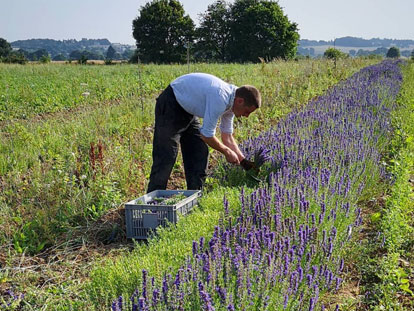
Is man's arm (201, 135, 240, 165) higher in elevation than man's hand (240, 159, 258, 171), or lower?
higher

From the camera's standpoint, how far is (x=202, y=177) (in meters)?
4.59

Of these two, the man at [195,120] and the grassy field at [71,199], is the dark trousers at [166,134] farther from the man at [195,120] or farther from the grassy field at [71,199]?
the grassy field at [71,199]

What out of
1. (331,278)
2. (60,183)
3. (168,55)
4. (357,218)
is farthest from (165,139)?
(168,55)

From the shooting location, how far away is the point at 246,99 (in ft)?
12.6

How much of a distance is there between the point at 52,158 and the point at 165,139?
1.88 meters

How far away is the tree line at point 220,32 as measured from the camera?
2000 inches

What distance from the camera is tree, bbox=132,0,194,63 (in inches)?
2034

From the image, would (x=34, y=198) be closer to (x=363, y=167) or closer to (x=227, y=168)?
(x=227, y=168)

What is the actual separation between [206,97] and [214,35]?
5272 cm

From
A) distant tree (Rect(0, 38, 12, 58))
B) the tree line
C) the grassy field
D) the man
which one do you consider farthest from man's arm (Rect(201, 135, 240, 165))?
distant tree (Rect(0, 38, 12, 58))

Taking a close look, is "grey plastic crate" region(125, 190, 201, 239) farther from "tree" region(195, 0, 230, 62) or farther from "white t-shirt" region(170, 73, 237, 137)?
"tree" region(195, 0, 230, 62)

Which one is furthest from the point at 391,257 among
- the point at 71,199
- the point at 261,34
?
the point at 261,34

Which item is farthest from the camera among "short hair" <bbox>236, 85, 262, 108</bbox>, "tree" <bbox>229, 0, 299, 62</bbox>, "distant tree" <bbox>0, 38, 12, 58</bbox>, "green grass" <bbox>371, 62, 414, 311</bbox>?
"distant tree" <bbox>0, 38, 12, 58</bbox>

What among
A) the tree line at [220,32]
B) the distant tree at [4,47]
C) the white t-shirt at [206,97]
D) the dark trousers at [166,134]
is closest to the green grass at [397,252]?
the white t-shirt at [206,97]
